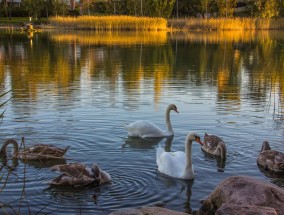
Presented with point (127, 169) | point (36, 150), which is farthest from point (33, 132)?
point (127, 169)

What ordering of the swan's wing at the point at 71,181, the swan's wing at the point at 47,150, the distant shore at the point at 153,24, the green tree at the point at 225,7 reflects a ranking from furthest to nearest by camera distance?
the green tree at the point at 225,7 → the distant shore at the point at 153,24 → the swan's wing at the point at 47,150 → the swan's wing at the point at 71,181

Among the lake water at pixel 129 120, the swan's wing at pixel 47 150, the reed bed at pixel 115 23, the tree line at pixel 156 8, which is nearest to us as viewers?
the lake water at pixel 129 120

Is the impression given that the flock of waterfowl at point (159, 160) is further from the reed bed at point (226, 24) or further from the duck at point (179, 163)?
the reed bed at point (226, 24)

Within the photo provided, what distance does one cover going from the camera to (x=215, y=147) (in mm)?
10094

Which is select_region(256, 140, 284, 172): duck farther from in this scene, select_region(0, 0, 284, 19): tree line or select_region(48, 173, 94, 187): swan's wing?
select_region(0, 0, 284, 19): tree line

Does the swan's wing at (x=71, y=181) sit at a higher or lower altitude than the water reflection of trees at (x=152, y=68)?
lower

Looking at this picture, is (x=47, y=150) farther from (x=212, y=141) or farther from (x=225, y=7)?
(x=225, y=7)

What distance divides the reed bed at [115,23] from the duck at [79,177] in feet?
181

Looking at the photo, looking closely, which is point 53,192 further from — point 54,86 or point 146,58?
point 146,58

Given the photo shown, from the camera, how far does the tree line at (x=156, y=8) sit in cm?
7256

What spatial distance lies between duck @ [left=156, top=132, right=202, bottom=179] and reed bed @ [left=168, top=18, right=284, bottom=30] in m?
55.6

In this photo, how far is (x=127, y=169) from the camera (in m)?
9.11

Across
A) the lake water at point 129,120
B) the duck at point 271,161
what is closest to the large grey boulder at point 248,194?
the lake water at point 129,120

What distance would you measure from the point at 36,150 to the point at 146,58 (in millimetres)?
21217
